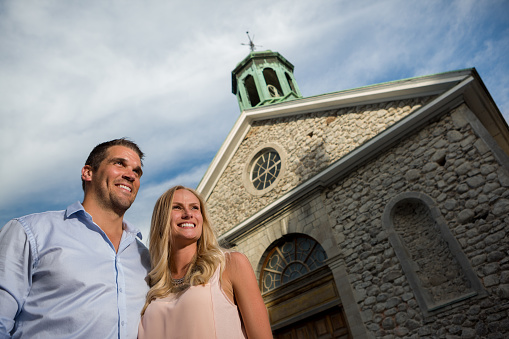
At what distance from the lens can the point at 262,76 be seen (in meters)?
13.1

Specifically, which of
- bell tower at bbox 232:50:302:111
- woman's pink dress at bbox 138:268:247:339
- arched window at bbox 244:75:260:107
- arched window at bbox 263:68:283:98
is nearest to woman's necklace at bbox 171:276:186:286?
woman's pink dress at bbox 138:268:247:339

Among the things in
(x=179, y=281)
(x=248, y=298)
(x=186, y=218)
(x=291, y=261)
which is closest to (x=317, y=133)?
(x=291, y=261)

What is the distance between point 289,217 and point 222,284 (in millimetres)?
6414

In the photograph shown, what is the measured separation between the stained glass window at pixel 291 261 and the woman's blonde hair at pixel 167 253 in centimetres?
547

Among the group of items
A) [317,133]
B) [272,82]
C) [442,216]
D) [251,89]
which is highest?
[272,82]

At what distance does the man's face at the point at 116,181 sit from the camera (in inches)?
76.4

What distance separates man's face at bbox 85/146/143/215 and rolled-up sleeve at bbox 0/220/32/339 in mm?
493

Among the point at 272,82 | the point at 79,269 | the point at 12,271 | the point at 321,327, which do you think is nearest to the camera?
the point at 12,271

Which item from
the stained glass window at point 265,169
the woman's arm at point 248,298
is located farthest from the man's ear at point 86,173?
the stained glass window at point 265,169

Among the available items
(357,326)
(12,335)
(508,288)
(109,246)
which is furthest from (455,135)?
(12,335)

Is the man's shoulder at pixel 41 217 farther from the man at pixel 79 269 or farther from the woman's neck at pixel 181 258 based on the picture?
the woman's neck at pixel 181 258

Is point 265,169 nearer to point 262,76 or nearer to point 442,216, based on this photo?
point 442,216

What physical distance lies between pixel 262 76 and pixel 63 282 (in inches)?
495

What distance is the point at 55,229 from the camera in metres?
1.60
